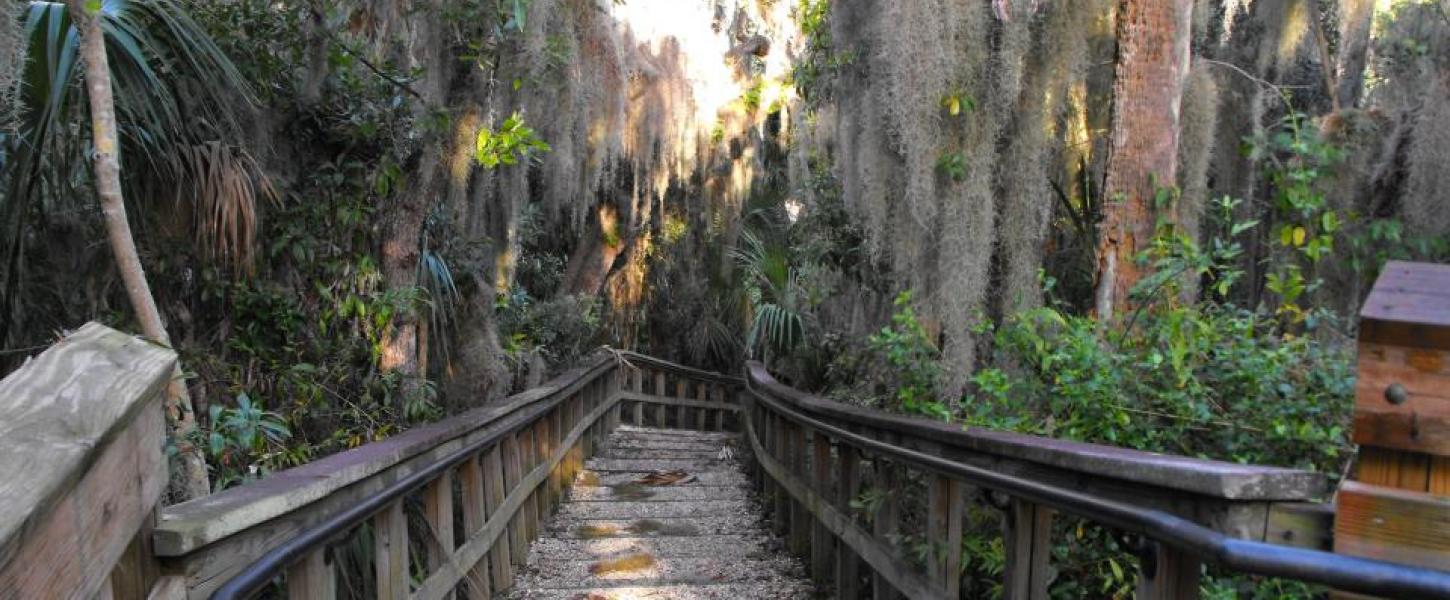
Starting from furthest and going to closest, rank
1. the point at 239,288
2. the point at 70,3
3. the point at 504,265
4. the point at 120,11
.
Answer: the point at 504,265 < the point at 239,288 < the point at 120,11 < the point at 70,3

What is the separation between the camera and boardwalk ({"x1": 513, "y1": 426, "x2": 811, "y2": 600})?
4355 mm

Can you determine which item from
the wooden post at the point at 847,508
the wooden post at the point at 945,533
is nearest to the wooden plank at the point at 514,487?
the wooden post at the point at 847,508

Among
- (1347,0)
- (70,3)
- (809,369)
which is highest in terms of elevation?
(1347,0)

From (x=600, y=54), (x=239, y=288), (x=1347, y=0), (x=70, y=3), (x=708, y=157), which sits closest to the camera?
(x=70, y=3)

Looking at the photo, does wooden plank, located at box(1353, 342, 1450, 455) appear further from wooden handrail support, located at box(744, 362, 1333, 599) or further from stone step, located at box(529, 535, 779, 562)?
stone step, located at box(529, 535, 779, 562)

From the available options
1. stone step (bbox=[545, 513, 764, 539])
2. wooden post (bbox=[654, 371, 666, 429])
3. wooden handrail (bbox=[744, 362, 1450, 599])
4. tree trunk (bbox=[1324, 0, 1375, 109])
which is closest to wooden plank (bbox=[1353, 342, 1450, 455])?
wooden handrail (bbox=[744, 362, 1450, 599])

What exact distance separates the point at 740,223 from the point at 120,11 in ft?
33.9

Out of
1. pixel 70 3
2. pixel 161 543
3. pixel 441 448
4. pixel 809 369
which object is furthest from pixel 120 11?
pixel 809 369

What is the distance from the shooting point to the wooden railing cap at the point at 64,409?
2.74ft

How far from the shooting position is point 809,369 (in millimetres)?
8117

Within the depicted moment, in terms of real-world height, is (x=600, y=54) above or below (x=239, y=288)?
above

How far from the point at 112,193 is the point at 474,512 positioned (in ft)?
5.75

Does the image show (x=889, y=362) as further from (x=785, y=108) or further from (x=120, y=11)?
(x=785, y=108)

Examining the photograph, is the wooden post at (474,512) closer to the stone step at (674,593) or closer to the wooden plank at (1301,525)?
the stone step at (674,593)
